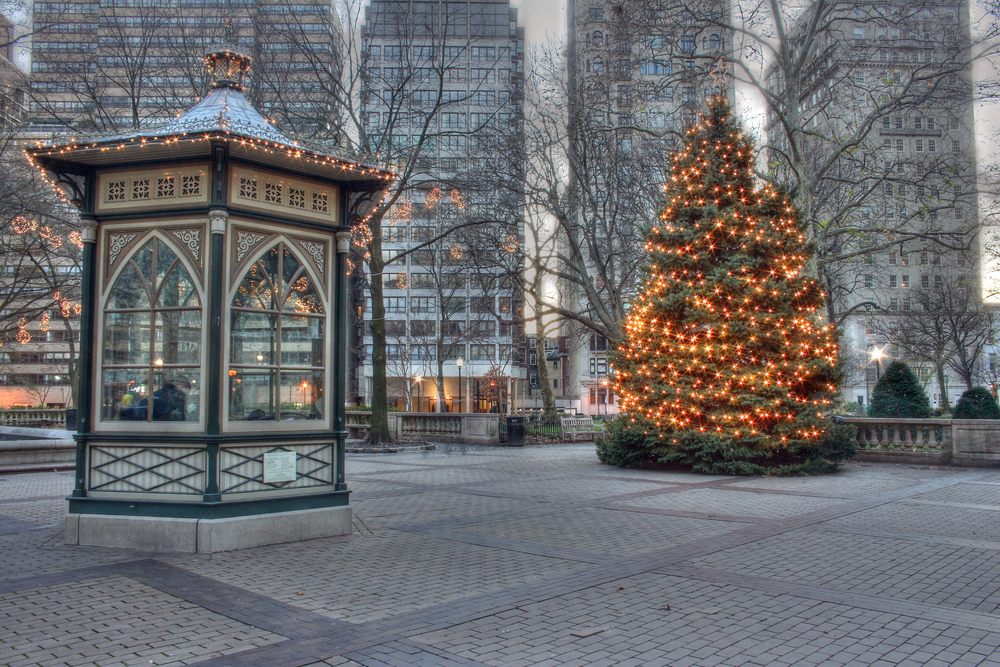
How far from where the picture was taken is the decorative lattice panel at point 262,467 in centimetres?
827

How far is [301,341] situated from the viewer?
925 centimetres

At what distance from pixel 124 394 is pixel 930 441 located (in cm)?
1899

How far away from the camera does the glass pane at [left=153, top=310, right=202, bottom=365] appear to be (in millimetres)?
8586

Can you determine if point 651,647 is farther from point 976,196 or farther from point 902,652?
point 976,196

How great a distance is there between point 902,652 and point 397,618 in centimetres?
362

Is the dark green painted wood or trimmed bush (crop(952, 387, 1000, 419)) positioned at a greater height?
trimmed bush (crop(952, 387, 1000, 419))

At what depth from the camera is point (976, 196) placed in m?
24.2

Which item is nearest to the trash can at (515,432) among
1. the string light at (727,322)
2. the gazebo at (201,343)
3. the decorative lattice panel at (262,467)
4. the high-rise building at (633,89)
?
the high-rise building at (633,89)

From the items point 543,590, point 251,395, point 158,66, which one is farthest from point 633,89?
point 543,590

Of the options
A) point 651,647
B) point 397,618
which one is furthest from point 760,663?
point 397,618

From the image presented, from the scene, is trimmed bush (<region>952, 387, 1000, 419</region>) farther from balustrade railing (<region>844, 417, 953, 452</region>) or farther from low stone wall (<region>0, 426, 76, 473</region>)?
low stone wall (<region>0, 426, 76, 473</region>)

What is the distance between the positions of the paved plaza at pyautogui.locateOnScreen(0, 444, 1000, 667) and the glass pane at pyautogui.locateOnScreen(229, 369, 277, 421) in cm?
163

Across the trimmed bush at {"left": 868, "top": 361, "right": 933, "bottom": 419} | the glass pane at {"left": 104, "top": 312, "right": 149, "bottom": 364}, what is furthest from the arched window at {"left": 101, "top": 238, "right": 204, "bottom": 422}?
the trimmed bush at {"left": 868, "top": 361, "right": 933, "bottom": 419}

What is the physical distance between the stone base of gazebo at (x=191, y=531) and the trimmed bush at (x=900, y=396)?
1795 centimetres
